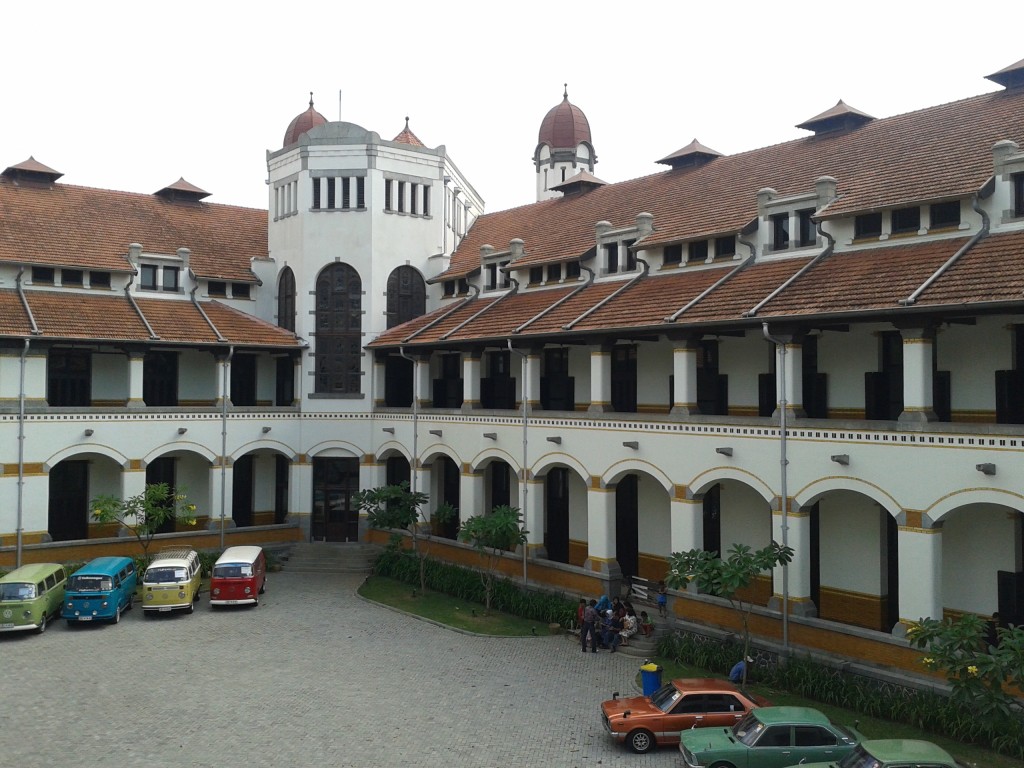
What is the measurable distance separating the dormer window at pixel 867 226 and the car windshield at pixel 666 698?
12.8 metres

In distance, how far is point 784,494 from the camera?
21344 mm

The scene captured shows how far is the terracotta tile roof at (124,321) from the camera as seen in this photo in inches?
1193

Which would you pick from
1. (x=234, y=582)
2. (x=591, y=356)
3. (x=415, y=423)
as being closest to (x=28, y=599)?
(x=234, y=582)

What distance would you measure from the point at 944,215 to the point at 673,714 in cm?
1371

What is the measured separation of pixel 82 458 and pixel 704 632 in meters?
22.8

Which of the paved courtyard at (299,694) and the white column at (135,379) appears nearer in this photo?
the paved courtyard at (299,694)

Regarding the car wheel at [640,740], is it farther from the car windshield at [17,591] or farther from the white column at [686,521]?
the car windshield at [17,591]

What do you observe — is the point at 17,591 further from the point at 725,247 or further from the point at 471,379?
the point at 725,247

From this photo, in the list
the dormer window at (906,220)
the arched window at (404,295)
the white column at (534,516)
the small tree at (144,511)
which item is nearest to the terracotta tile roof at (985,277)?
the dormer window at (906,220)

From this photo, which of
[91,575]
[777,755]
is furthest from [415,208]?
[777,755]

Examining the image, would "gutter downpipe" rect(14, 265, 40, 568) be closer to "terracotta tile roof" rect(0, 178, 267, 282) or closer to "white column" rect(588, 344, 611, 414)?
"terracotta tile roof" rect(0, 178, 267, 282)

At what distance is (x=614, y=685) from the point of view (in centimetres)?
2088

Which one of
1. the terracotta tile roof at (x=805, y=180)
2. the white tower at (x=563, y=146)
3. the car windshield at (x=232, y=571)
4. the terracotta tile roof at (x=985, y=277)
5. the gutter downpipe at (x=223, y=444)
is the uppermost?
the white tower at (x=563, y=146)

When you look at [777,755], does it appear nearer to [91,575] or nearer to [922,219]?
[922,219]
